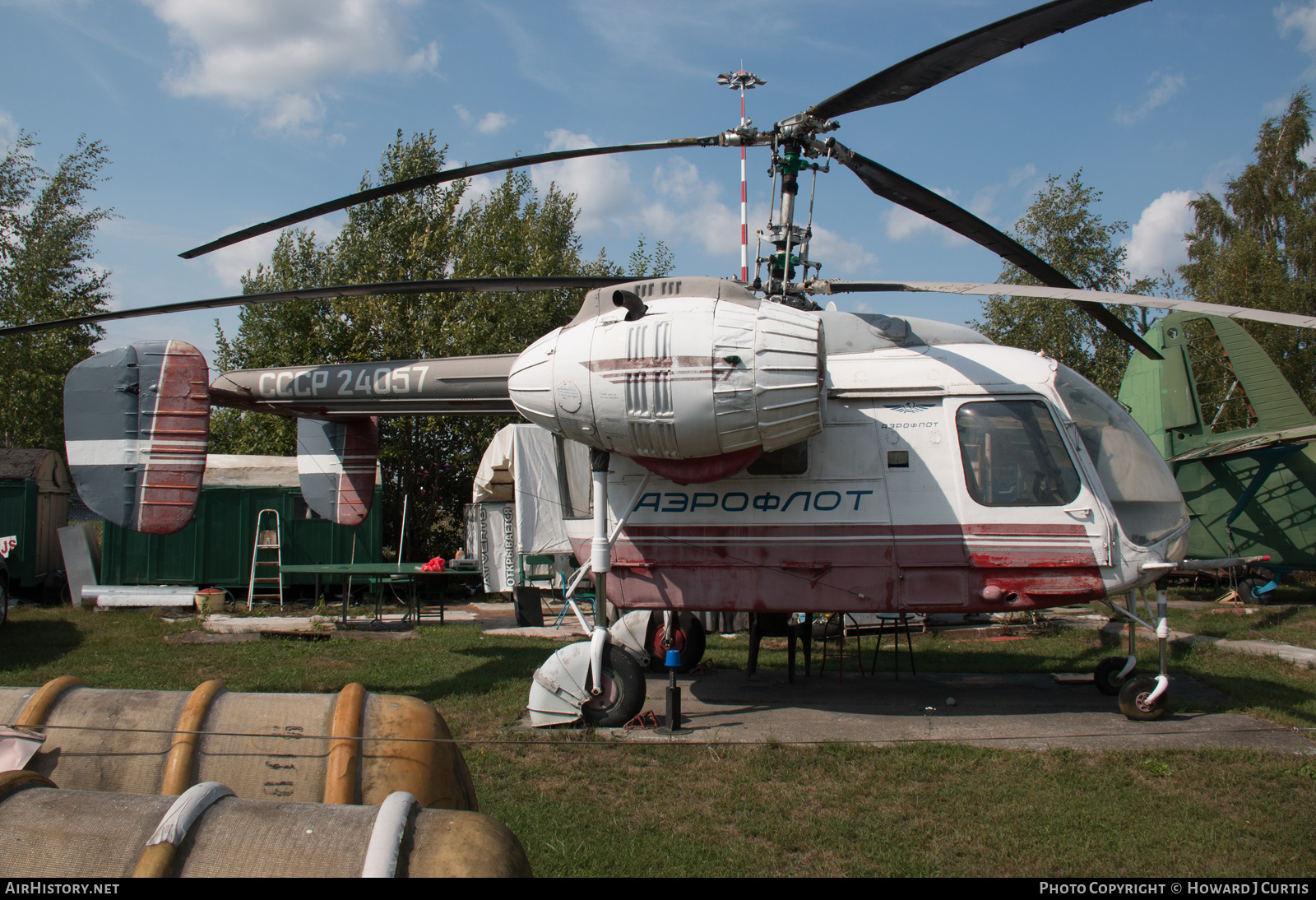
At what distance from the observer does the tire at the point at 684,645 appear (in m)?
9.00

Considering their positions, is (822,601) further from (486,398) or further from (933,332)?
(486,398)

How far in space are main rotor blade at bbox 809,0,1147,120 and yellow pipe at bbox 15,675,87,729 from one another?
567 centimetres

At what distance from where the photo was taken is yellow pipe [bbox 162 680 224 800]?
348cm

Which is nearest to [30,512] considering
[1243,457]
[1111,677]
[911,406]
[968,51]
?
[911,406]

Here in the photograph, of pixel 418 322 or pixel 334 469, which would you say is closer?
pixel 334 469

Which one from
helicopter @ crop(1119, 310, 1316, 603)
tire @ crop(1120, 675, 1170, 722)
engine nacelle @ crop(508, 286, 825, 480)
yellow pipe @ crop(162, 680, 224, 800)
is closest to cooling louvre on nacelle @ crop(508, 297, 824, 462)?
engine nacelle @ crop(508, 286, 825, 480)

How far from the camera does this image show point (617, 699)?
256 inches

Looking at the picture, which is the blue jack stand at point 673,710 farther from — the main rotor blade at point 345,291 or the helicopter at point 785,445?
the main rotor blade at point 345,291

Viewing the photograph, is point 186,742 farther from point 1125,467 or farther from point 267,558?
point 267,558

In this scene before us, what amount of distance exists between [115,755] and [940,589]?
5.67 metres

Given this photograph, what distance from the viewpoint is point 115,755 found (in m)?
3.58

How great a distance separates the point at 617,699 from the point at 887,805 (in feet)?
7.97

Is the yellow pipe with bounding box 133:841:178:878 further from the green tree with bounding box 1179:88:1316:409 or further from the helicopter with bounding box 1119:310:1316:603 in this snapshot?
the green tree with bounding box 1179:88:1316:409
